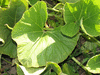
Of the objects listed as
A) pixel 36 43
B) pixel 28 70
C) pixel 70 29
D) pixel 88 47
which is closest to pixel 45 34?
pixel 36 43

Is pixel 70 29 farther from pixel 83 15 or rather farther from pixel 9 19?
pixel 9 19

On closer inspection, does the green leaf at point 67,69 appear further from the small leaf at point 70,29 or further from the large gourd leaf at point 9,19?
the large gourd leaf at point 9,19

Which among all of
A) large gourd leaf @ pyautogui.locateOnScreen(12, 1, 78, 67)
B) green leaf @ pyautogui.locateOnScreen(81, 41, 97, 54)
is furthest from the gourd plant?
green leaf @ pyautogui.locateOnScreen(81, 41, 97, 54)

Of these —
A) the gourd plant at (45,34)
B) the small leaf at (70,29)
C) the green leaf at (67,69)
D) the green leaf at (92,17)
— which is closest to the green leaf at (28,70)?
the gourd plant at (45,34)

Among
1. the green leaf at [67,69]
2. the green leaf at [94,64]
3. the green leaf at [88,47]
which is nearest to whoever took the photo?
the green leaf at [94,64]

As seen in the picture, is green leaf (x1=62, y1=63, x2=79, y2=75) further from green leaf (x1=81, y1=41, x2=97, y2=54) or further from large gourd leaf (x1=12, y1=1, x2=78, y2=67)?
green leaf (x1=81, y1=41, x2=97, y2=54)
